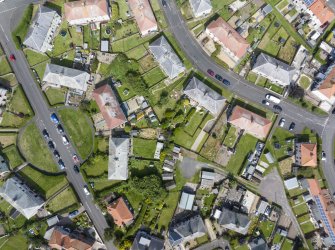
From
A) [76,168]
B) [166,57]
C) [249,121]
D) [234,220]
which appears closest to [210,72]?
Answer: [166,57]

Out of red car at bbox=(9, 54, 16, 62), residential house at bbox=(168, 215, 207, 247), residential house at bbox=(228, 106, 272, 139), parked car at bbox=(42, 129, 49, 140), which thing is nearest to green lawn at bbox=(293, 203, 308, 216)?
residential house at bbox=(228, 106, 272, 139)

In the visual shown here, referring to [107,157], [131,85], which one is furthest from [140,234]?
[131,85]

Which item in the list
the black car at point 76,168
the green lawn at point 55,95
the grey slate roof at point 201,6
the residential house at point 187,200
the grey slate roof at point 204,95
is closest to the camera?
the grey slate roof at point 204,95

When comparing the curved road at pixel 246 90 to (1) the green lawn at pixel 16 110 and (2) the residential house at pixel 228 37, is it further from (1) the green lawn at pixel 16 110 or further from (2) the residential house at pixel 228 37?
(1) the green lawn at pixel 16 110

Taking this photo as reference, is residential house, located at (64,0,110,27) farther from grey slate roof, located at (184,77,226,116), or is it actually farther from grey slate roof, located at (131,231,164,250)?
grey slate roof, located at (131,231,164,250)

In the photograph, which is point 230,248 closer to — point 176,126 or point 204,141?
point 204,141

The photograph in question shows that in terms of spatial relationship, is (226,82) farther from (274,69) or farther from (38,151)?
(38,151)

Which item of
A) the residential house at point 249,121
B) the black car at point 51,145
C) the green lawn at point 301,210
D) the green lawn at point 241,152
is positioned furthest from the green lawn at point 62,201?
the green lawn at point 301,210

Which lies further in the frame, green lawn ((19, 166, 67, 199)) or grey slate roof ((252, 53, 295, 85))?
green lawn ((19, 166, 67, 199))
